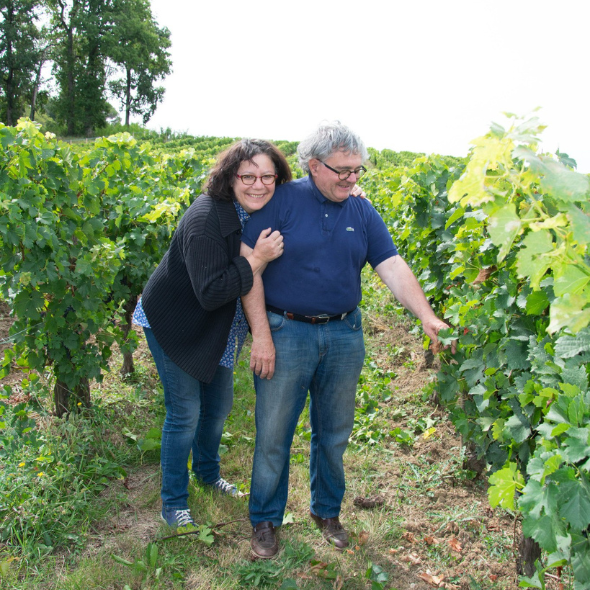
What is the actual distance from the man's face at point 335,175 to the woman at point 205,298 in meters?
0.15

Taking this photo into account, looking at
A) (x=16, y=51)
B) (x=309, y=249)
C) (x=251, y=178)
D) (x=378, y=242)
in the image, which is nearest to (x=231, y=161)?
(x=251, y=178)

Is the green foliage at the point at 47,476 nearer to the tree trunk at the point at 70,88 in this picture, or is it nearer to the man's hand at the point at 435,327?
the man's hand at the point at 435,327

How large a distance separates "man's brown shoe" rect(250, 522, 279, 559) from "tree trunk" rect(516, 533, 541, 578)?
44.7 inches

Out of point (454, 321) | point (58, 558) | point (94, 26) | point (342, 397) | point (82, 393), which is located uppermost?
point (94, 26)

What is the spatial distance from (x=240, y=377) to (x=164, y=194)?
1799mm

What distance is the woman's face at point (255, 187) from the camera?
2.48m

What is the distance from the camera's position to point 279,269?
101 inches

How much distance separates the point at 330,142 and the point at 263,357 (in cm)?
A: 98

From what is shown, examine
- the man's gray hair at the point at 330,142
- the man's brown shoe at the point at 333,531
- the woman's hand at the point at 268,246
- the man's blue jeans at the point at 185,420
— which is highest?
the man's gray hair at the point at 330,142

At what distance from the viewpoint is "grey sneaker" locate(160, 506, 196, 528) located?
2943 mm

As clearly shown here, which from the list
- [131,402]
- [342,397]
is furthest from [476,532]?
[131,402]

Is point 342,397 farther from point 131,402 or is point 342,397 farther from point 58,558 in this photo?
point 131,402

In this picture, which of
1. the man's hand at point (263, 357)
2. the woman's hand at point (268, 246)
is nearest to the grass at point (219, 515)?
the man's hand at point (263, 357)

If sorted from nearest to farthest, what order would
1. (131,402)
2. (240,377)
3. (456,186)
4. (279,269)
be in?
(456,186)
(279,269)
(131,402)
(240,377)
